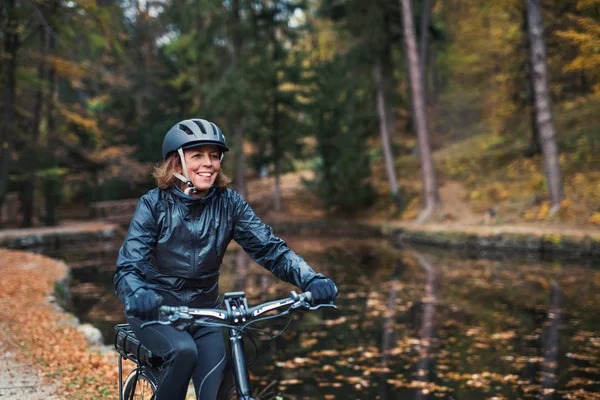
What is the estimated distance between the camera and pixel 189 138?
9.77ft

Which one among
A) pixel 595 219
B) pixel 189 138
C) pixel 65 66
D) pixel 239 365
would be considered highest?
pixel 65 66

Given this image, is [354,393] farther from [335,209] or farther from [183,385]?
[335,209]

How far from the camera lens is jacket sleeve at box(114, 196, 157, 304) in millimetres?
2617

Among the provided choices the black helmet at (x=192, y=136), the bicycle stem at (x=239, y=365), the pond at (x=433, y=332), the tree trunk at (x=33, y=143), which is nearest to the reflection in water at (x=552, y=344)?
the pond at (x=433, y=332)

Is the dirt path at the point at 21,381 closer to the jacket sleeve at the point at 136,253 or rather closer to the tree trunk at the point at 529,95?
the jacket sleeve at the point at 136,253

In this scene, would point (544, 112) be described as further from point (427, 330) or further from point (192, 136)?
point (192, 136)

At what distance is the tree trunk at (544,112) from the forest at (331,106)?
0.04m

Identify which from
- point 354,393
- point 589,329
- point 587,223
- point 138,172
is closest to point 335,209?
point 138,172

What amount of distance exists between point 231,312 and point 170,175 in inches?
35.9

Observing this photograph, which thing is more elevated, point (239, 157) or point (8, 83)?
point (8, 83)

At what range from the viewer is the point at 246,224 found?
311 centimetres

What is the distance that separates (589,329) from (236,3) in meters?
22.6

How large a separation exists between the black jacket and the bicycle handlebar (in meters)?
0.21

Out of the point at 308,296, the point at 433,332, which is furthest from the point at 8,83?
the point at 308,296
